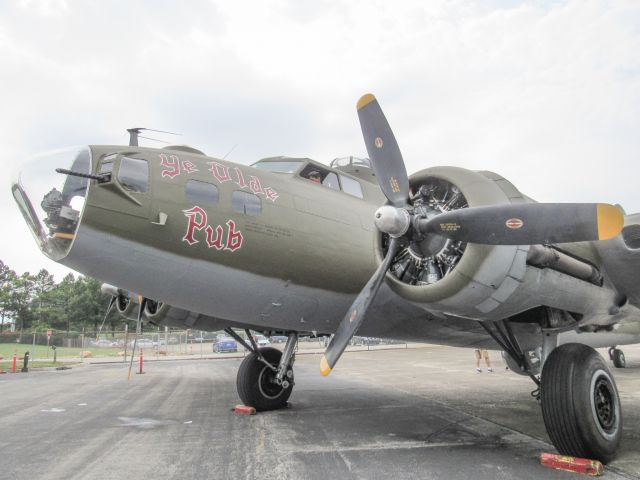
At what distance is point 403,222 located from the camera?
5324 mm

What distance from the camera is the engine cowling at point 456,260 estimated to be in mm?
5105

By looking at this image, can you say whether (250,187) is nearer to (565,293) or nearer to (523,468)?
(565,293)

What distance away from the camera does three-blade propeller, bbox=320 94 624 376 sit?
4.54 m

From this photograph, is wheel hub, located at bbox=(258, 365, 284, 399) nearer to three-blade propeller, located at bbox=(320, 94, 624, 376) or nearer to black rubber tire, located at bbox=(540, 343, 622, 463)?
three-blade propeller, located at bbox=(320, 94, 624, 376)

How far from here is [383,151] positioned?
19.7 feet

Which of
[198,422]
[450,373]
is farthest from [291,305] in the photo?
[450,373]

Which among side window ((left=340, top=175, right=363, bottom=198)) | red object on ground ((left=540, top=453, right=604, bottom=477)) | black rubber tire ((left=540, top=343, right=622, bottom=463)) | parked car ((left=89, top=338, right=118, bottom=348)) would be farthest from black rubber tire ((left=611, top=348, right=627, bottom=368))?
parked car ((left=89, top=338, right=118, bottom=348))

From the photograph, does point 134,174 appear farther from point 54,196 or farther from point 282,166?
point 282,166

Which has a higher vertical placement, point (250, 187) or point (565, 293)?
point (250, 187)

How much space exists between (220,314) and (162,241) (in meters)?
1.66

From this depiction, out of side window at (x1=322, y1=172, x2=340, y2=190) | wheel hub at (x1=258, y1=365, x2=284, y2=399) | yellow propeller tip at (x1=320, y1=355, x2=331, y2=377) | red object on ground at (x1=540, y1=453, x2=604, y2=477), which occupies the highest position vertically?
side window at (x1=322, y1=172, x2=340, y2=190)

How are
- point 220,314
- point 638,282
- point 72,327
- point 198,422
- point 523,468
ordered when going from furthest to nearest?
1. point 72,327
2. point 198,422
3. point 220,314
4. point 638,282
5. point 523,468

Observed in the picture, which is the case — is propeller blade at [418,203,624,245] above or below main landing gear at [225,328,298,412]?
above

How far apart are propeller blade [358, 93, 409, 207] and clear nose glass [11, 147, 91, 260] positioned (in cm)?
351
